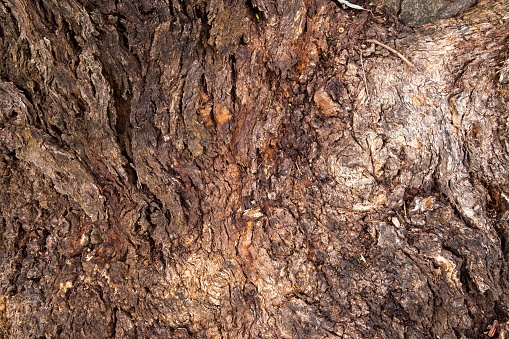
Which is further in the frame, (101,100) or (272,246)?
(272,246)

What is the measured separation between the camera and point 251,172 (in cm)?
227

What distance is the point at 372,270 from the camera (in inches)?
83.7

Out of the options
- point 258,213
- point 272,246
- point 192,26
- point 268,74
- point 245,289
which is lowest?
point 245,289

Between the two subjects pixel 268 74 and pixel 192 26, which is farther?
pixel 268 74

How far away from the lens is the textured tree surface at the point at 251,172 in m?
2.04

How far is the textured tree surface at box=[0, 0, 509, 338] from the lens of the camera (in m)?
2.04

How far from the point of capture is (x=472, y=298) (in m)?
2.05

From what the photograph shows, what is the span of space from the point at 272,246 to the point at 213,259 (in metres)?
0.35

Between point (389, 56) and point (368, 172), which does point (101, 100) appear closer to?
point (368, 172)

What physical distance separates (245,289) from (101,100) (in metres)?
1.31

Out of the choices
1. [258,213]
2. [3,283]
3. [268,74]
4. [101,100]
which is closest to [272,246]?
[258,213]

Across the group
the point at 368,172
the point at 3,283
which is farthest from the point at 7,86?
the point at 368,172

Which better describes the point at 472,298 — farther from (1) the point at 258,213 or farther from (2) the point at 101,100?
(2) the point at 101,100

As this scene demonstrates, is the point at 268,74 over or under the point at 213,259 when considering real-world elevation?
over
